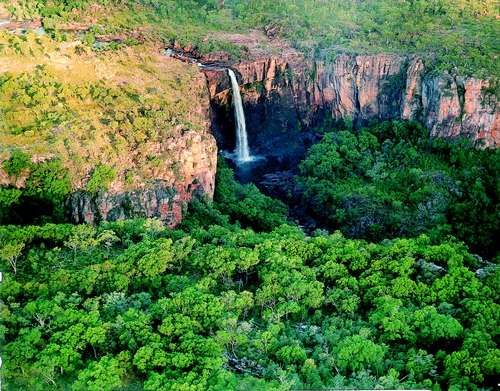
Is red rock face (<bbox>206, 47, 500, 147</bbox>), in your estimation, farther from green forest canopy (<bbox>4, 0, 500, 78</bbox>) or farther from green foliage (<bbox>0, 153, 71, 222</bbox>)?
green foliage (<bbox>0, 153, 71, 222</bbox>)

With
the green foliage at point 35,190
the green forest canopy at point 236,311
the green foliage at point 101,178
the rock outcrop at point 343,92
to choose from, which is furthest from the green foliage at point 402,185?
the green foliage at point 35,190

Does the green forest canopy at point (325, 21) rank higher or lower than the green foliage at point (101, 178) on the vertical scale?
higher

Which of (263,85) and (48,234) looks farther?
(263,85)

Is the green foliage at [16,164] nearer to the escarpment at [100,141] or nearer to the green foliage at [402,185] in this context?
the escarpment at [100,141]

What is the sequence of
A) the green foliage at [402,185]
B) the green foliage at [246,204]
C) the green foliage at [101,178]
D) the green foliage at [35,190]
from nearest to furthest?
the green foliage at [35,190] → the green foliage at [101,178] → the green foliage at [402,185] → the green foliage at [246,204]

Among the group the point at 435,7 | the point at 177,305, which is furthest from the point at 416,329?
the point at 435,7

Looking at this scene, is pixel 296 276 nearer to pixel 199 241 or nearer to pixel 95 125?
pixel 199 241

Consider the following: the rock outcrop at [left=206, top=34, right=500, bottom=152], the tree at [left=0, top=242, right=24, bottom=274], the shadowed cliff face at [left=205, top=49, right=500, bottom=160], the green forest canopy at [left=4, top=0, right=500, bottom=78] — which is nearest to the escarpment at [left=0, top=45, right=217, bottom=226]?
the tree at [left=0, top=242, right=24, bottom=274]
